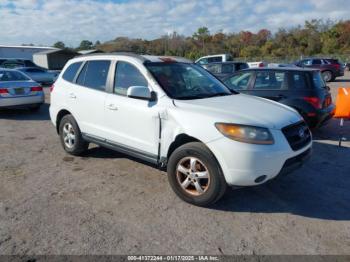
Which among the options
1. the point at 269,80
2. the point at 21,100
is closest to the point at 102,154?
the point at 269,80

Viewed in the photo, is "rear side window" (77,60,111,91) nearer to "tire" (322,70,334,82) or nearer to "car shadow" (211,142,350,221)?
"car shadow" (211,142,350,221)

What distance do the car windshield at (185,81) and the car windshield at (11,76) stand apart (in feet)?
24.0

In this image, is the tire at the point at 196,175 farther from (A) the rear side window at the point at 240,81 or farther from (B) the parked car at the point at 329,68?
(B) the parked car at the point at 329,68

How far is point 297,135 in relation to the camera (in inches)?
151

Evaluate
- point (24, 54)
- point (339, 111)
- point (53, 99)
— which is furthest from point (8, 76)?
point (24, 54)

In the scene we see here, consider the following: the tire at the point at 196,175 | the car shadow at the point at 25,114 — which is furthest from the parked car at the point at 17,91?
the tire at the point at 196,175

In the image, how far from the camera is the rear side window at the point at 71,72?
5520mm

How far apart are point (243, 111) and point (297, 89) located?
3415 millimetres

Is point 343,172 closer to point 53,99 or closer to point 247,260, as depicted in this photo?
point 247,260

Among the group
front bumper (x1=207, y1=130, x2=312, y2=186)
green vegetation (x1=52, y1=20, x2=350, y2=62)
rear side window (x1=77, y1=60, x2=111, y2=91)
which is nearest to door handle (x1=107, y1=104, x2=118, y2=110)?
rear side window (x1=77, y1=60, x2=111, y2=91)

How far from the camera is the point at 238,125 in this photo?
11.3 ft

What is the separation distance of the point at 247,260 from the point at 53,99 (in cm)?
455

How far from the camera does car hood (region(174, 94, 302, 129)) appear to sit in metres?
3.55

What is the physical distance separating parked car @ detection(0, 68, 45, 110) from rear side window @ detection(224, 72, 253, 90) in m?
6.18
